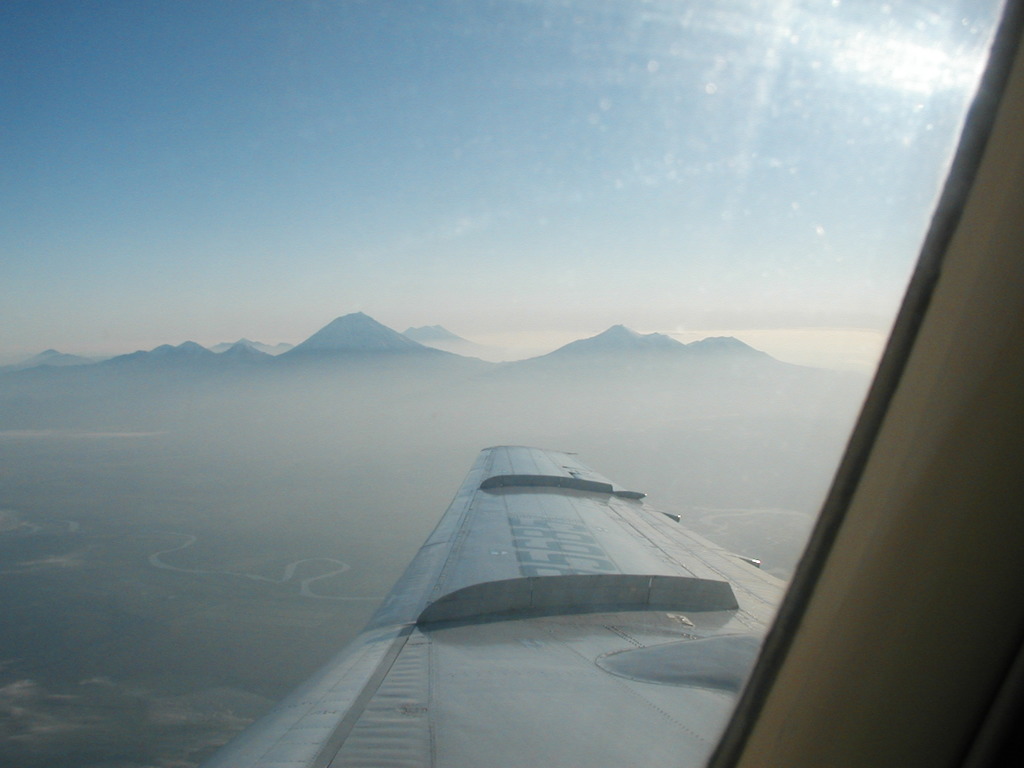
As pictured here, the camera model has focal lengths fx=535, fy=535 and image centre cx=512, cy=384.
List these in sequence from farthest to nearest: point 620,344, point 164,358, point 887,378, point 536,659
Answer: point 164,358, point 620,344, point 536,659, point 887,378

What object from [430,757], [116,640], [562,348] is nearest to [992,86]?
[430,757]

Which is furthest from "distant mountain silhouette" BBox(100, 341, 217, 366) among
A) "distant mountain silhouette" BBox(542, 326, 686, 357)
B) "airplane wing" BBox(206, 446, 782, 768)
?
"airplane wing" BBox(206, 446, 782, 768)

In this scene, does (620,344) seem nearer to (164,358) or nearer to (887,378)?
(887,378)

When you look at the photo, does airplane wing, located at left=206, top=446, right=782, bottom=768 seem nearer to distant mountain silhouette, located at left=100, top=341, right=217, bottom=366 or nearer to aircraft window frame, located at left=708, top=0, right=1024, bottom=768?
aircraft window frame, located at left=708, top=0, right=1024, bottom=768

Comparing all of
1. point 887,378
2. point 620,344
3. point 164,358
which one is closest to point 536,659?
point 887,378

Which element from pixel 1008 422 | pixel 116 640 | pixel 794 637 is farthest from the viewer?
pixel 116 640

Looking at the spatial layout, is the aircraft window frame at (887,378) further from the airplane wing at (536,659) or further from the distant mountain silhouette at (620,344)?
the distant mountain silhouette at (620,344)

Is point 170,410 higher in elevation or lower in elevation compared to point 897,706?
lower

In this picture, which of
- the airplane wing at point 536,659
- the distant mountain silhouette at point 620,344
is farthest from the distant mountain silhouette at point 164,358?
the airplane wing at point 536,659

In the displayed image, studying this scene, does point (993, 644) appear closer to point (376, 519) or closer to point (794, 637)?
point (794, 637)
